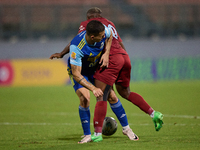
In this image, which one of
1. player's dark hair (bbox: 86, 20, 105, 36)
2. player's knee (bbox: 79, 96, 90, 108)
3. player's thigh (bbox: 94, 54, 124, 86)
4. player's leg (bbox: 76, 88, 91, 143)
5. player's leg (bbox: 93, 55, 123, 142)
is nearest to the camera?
player's dark hair (bbox: 86, 20, 105, 36)

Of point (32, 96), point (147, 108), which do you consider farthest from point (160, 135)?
point (32, 96)

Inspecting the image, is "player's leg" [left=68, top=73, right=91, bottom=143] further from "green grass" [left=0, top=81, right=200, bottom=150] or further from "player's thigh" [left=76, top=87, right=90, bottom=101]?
"green grass" [left=0, top=81, right=200, bottom=150]

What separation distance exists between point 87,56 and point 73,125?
247 cm

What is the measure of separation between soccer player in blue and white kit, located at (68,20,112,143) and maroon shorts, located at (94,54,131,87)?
14 cm

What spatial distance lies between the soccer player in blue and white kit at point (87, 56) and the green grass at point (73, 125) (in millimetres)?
705

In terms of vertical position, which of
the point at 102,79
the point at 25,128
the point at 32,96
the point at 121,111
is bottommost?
the point at 32,96

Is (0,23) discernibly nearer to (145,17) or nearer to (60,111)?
(145,17)

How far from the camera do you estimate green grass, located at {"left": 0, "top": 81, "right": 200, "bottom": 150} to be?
4.86 metres

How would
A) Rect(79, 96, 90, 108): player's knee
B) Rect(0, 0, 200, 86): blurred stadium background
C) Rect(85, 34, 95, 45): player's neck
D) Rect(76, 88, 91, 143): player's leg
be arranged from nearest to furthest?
Rect(85, 34, 95, 45): player's neck
Rect(76, 88, 91, 143): player's leg
Rect(79, 96, 90, 108): player's knee
Rect(0, 0, 200, 86): blurred stadium background

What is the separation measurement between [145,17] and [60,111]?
12.4 m

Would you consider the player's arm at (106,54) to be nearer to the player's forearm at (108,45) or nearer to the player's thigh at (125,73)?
the player's forearm at (108,45)

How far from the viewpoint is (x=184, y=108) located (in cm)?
940

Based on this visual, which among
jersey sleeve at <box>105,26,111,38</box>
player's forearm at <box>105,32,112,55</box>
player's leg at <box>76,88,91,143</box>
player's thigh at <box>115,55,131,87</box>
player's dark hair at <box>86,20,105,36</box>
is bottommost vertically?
player's leg at <box>76,88,91,143</box>

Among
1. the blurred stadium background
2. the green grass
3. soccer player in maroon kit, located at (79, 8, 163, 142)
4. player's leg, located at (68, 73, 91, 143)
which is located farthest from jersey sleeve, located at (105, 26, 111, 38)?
the blurred stadium background
